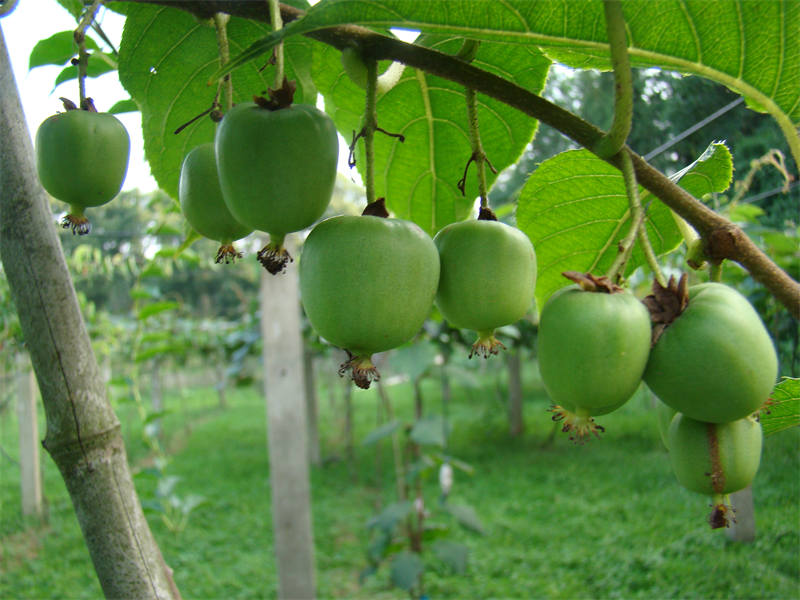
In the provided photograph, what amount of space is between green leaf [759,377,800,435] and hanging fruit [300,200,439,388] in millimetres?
381

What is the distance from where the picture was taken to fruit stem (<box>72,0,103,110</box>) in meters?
0.62

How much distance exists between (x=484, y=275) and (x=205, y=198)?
28cm

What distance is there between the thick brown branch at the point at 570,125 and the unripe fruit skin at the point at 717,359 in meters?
0.08

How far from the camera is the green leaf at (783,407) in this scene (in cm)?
63

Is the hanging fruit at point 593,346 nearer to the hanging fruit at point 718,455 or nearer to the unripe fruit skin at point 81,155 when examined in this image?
the hanging fruit at point 718,455

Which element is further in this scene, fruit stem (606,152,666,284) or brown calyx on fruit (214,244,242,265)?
brown calyx on fruit (214,244,242,265)

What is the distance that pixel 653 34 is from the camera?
534 mm

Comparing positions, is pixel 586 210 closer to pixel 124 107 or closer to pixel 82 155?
pixel 82 155

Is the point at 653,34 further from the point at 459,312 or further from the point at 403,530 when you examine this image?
the point at 403,530

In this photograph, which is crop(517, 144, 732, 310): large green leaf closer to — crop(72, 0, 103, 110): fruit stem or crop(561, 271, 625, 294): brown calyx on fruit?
crop(561, 271, 625, 294): brown calyx on fruit

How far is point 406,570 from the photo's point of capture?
3148mm

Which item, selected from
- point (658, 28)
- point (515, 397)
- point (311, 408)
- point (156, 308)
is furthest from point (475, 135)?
point (515, 397)

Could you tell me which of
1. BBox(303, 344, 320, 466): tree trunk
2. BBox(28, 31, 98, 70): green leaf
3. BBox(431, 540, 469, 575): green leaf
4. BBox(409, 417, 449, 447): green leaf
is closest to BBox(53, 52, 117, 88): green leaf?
BBox(28, 31, 98, 70): green leaf

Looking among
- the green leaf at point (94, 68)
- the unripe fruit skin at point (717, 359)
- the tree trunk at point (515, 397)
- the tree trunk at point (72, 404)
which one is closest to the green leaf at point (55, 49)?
the green leaf at point (94, 68)
